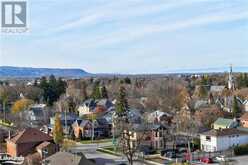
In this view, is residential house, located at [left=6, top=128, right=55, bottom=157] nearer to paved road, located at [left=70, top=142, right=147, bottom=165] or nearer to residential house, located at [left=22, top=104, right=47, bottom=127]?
paved road, located at [left=70, top=142, right=147, bottom=165]

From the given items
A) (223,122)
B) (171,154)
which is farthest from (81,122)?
(171,154)

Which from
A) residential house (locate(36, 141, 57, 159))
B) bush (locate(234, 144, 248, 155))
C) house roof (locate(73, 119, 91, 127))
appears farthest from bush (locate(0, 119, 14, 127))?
bush (locate(234, 144, 248, 155))

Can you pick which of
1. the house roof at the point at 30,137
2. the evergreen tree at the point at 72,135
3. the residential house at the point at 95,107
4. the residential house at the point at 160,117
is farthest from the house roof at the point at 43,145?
the residential house at the point at 95,107

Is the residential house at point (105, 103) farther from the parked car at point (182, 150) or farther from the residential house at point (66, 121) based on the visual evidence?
the parked car at point (182, 150)

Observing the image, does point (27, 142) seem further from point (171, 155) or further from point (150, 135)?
point (171, 155)

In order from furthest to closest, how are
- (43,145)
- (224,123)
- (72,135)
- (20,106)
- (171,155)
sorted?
1. (20,106)
2. (72,135)
3. (224,123)
4. (171,155)
5. (43,145)

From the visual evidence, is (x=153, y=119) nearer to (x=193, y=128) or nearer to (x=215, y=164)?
(x=193, y=128)

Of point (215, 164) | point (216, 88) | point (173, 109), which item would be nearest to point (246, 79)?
point (216, 88)

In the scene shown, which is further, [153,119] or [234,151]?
[153,119]
